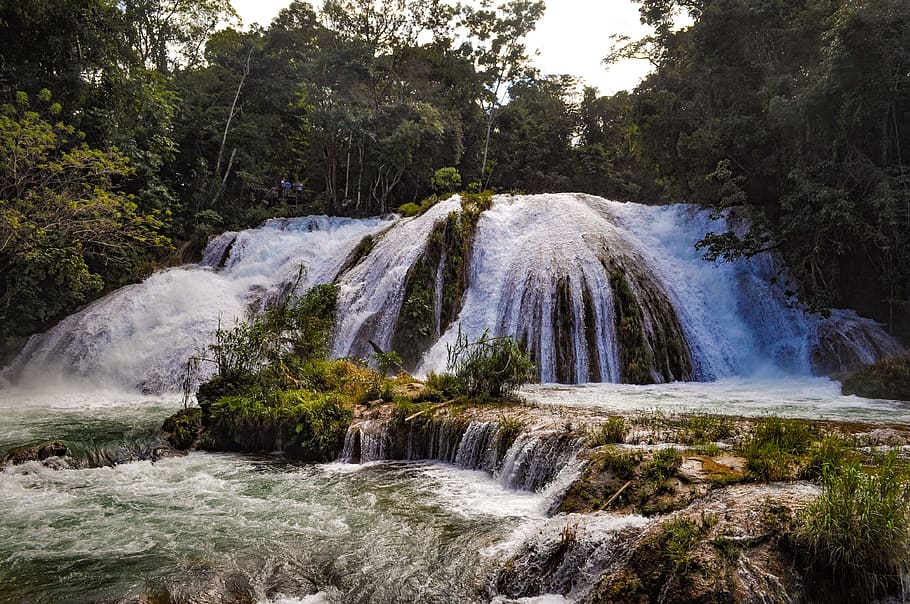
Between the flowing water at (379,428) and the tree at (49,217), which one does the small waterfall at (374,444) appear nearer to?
the flowing water at (379,428)

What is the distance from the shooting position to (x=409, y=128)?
91.7 ft

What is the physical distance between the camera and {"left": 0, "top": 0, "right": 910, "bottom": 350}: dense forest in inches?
558

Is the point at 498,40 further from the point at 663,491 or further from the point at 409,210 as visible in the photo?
the point at 663,491

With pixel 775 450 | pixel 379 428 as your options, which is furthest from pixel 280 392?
pixel 775 450

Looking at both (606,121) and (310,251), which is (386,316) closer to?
(310,251)

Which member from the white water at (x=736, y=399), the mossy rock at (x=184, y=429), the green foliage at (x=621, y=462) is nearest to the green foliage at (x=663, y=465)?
the green foliage at (x=621, y=462)

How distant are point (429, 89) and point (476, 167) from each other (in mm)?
5682

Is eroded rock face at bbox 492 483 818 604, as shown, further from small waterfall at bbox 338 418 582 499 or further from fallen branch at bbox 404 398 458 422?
fallen branch at bbox 404 398 458 422

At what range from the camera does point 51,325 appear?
19.3m

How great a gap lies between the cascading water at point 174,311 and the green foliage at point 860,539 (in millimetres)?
12247

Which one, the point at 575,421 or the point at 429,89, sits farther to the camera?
the point at 429,89

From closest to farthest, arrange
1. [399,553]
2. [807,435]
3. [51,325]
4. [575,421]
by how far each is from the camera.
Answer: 1. [399,553]
2. [807,435]
3. [575,421]
4. [51,325]

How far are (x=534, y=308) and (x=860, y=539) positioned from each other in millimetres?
12202

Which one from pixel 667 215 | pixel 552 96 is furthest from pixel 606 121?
pixel 667 215
